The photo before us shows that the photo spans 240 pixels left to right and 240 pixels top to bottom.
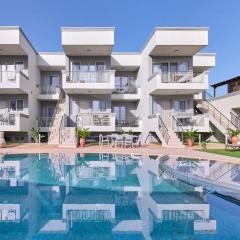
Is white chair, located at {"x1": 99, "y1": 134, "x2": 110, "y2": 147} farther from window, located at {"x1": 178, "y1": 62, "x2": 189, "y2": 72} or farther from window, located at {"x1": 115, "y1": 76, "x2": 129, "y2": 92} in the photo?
window, located at {"x1": 178, "y1": 62, "x2": 189, "y2": 72}

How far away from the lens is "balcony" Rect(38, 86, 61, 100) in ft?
88.9

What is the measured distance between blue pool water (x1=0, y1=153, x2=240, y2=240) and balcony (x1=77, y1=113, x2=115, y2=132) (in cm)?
974

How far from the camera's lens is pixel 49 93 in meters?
28.4

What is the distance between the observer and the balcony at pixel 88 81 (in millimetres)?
23422

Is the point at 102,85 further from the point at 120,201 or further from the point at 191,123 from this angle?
the point at 120,201

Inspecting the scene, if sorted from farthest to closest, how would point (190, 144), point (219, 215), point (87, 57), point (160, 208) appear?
point (87, 57) → point (190, 144) → point (160, 208) → point (219, 215)

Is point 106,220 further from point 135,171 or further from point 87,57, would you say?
point 87,57

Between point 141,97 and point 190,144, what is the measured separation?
8.03m

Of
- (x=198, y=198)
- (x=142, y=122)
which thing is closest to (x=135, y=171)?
(x=198, y=198)

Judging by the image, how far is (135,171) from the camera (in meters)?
12.1

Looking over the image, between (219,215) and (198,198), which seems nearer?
(219,215)

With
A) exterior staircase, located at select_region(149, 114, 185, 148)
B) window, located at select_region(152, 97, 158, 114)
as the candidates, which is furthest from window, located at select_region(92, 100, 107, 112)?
exterior staircase, located at select_region(149, 114, 185, 148)

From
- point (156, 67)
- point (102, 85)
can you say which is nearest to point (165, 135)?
point (102, 85)

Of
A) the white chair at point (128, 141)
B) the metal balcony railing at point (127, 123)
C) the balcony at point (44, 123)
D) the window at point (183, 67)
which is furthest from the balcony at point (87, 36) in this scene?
the balcony at point (44, 123)
